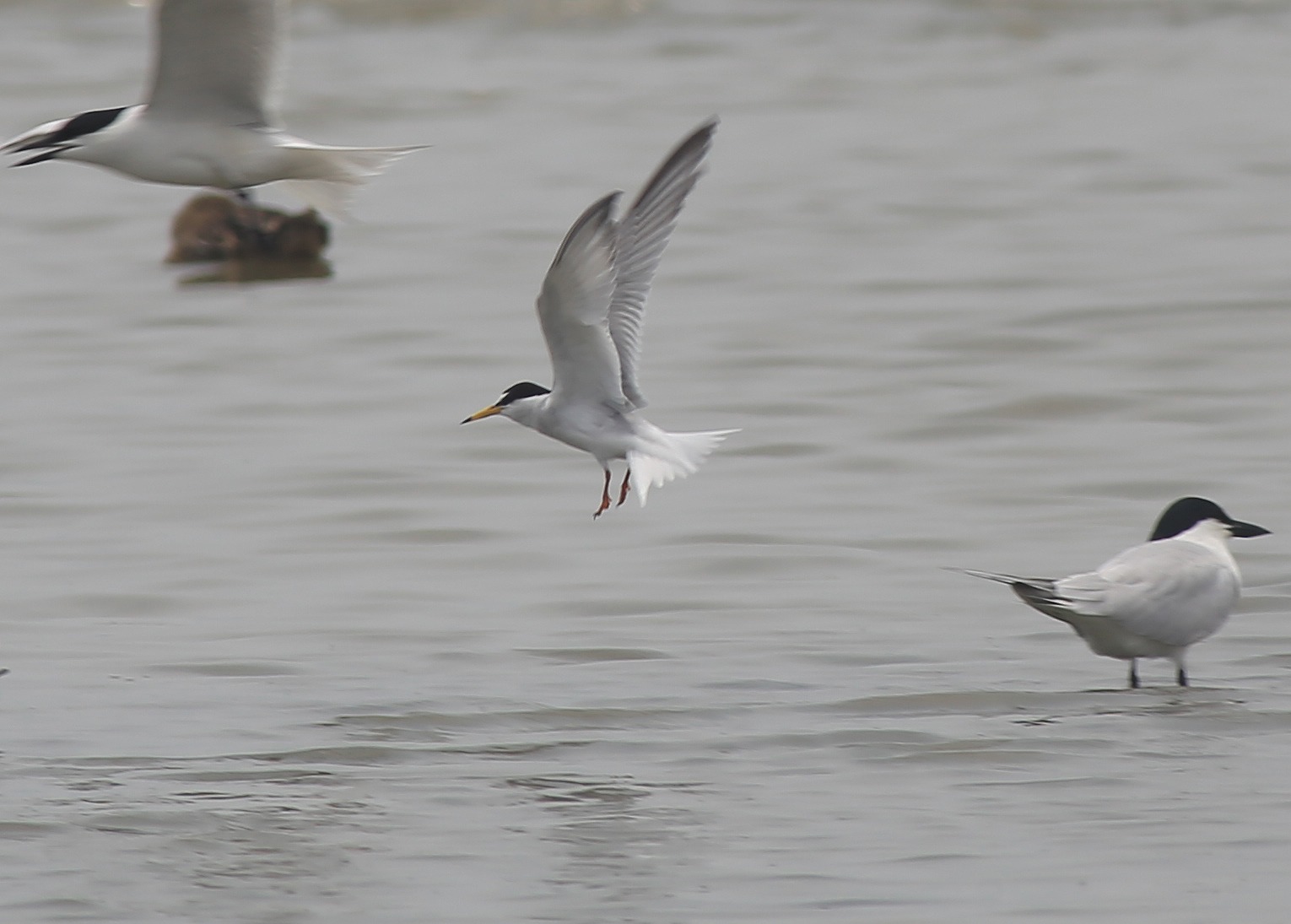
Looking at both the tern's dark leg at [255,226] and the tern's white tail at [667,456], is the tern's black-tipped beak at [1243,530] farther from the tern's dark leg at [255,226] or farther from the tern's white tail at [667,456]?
the tern's dark leg at [255,226]

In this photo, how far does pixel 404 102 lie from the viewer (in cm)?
2352

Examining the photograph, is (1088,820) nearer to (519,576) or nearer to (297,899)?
(297,899)

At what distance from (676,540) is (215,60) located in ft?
10.1

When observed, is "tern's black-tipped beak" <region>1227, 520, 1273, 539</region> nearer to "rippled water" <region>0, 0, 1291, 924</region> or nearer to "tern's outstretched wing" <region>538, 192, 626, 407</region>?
"rippled water" <region>0, 0, 1291, 924</region>

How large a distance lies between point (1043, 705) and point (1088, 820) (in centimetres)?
134

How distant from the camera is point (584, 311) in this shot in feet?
25.1

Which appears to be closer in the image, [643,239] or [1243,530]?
[643,239]

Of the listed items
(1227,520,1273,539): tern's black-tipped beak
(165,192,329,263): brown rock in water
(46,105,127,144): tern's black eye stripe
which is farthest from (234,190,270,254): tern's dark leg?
(1227,520,1273,539): tern's black-tipped beak

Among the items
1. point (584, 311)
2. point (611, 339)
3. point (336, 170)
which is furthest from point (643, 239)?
point (336, 170)

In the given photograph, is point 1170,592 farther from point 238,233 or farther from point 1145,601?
point 238,233

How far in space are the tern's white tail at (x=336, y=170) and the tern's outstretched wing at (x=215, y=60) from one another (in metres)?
0.32

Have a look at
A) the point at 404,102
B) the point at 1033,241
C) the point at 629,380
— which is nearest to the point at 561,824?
the point at 629,380

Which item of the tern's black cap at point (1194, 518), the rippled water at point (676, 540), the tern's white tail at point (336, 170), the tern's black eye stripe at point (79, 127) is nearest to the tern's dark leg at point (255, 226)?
the rippled water at point (676, 540)

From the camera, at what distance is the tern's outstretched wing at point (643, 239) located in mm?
8070
